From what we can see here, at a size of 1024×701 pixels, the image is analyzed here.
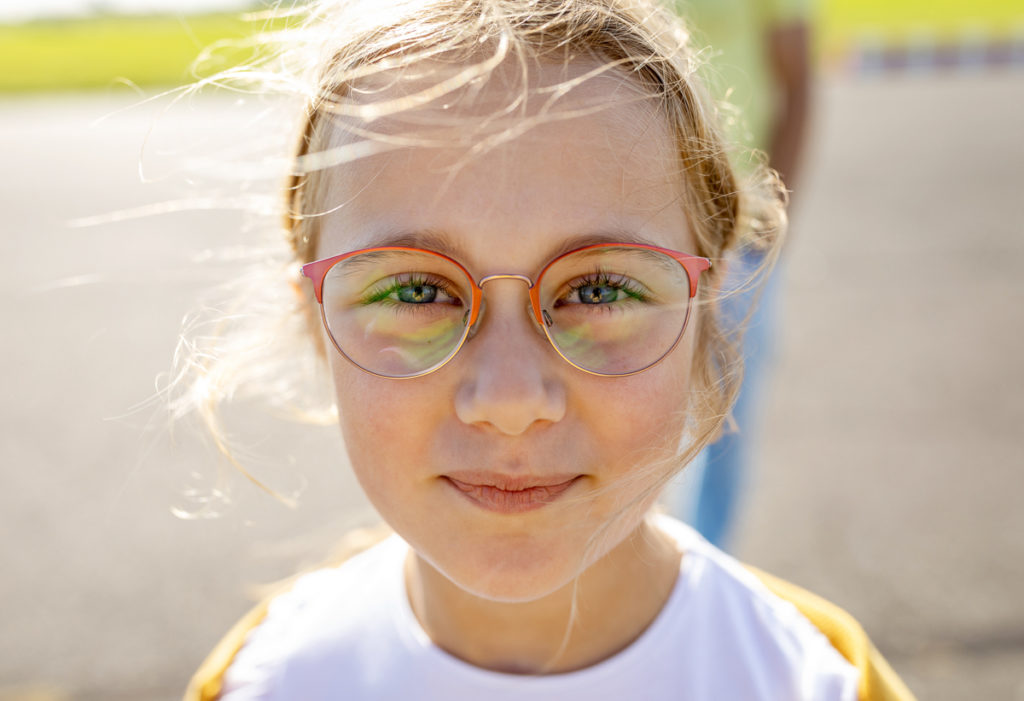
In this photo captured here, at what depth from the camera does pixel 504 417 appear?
1205 mm

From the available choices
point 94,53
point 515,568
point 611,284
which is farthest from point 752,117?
point 94,53

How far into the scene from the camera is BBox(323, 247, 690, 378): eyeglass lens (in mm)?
1257

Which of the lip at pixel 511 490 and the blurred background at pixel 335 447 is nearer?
the lip at pixel 511 490

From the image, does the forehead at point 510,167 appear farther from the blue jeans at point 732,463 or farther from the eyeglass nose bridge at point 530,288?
the blue jeans at point 732,463

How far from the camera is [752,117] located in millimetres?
2525

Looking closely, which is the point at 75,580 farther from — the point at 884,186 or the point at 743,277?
the point at 884,186

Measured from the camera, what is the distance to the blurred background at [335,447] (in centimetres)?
288

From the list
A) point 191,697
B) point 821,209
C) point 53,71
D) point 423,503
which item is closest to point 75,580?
point 191,697

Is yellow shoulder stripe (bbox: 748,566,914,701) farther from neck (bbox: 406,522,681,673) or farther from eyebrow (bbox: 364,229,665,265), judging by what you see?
eyebrow (bbox: 364,229,665,265)

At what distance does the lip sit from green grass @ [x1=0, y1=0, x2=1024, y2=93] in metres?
16.5

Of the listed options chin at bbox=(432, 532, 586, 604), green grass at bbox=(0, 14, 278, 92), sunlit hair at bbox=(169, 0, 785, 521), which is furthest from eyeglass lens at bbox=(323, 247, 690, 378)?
green grass at bbox=(0, 14, 278, 92)

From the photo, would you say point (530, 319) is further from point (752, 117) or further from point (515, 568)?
point (752, 117)

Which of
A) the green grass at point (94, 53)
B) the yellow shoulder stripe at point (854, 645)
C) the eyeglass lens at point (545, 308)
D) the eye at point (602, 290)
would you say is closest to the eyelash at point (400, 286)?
the eyeglass lens at point (545, 308)

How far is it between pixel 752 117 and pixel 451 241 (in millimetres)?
1540
